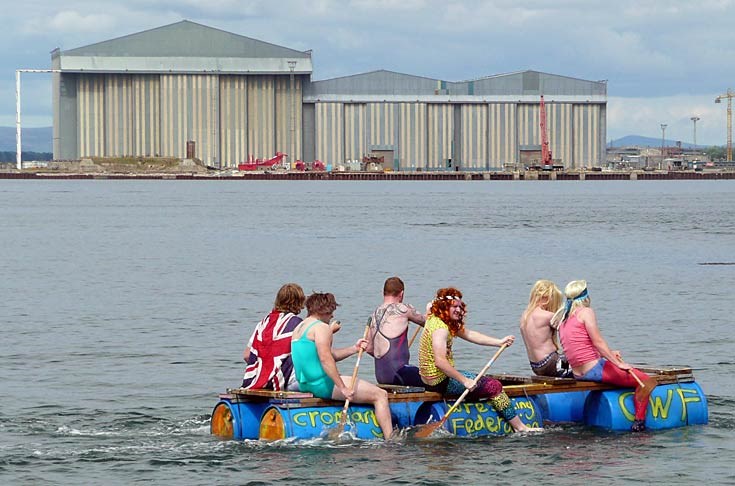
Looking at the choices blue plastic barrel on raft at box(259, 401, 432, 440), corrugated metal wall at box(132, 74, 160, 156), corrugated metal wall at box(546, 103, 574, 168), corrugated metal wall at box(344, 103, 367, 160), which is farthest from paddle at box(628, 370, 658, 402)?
corrugated metal wall at box(546, 103, 574, 168)

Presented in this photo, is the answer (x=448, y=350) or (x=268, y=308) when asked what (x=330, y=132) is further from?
(x=448, y=350)

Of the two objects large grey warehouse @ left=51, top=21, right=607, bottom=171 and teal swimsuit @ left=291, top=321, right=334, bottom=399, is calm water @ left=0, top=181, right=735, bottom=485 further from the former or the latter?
large grey warehouse @ left=51, top=21, right=607, bottom=171

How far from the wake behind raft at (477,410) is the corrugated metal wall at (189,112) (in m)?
141

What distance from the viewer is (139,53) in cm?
15625

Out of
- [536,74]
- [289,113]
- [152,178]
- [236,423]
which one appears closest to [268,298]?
[236,423]

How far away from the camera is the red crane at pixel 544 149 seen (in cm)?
16375

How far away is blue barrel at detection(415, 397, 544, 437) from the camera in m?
14.9

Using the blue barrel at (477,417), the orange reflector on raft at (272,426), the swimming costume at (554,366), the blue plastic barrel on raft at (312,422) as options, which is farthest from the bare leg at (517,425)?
the orange reflector on raft at (272,426)

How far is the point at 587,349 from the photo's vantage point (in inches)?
608

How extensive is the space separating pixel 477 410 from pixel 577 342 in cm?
137

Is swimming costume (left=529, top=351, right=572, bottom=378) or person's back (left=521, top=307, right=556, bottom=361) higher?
person's back (left=521, top=307, right=556, bottom=361)

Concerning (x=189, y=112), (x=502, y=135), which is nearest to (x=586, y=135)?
(x=502, y=135)

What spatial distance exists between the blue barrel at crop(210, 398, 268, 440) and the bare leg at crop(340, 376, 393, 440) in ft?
3.22

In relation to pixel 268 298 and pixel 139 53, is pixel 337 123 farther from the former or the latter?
pixel 268 298
